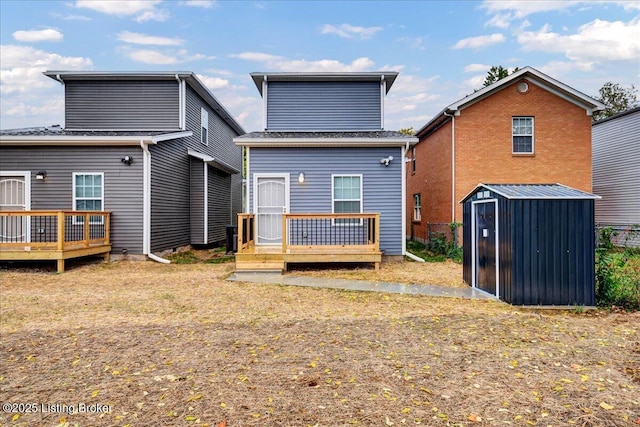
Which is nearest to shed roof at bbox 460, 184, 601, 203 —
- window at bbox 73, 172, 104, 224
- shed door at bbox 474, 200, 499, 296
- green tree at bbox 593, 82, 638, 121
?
shed door at bbox 474, 200, 499, 296

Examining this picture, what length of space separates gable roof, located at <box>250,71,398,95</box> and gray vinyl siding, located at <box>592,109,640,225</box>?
11.0 meters

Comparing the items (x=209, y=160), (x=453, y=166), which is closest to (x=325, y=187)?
(x=209, y=160)

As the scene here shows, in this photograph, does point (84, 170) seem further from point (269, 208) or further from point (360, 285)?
point (360, 285)

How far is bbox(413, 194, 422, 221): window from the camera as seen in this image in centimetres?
1981

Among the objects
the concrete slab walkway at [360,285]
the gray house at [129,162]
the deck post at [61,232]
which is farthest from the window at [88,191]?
the concrete slab walkway at [360,285]

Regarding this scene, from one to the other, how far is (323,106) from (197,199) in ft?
20.5

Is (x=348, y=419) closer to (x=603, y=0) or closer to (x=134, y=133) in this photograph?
(x=134, y=133)

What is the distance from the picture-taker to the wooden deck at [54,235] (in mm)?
10008

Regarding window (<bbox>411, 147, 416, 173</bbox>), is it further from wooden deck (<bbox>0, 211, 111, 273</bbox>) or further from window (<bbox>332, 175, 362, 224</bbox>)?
wooden deck (<bbox>0, 211, 111, 273</bbox>)

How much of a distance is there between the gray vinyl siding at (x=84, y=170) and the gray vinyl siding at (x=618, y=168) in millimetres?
19101

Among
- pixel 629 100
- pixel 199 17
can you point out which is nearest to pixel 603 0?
pixel 199 17

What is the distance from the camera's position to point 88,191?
1184cm

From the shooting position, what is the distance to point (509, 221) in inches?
255

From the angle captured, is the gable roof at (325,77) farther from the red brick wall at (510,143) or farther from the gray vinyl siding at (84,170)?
the gray vinyl siding at (84,170)
